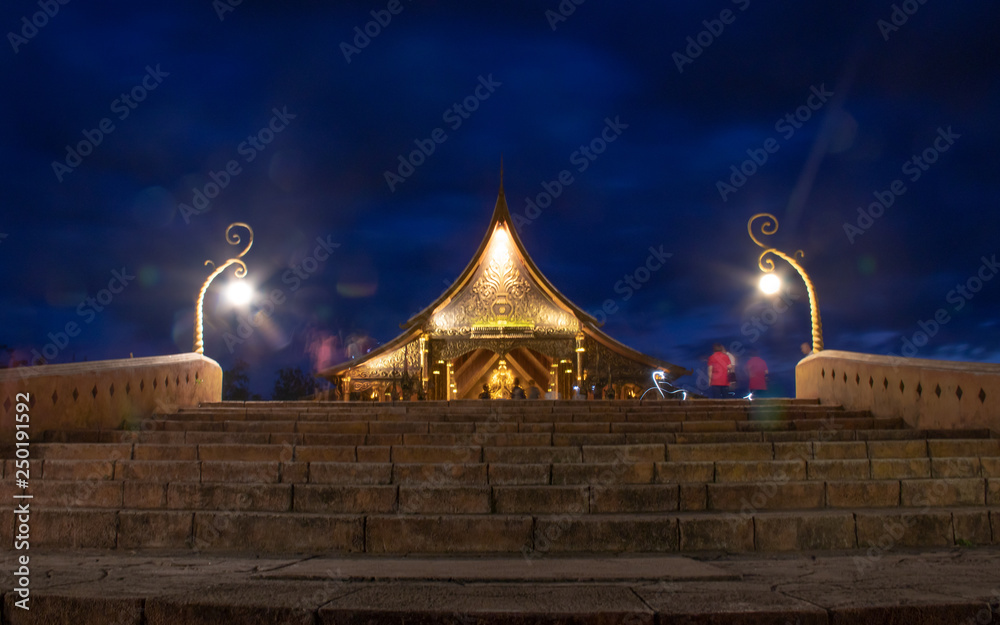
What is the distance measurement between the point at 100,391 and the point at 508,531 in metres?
6.02

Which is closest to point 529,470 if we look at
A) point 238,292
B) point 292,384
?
point 238,292

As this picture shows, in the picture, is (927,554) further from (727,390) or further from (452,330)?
(452,330)

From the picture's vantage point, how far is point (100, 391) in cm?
806

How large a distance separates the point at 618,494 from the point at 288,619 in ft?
10.2

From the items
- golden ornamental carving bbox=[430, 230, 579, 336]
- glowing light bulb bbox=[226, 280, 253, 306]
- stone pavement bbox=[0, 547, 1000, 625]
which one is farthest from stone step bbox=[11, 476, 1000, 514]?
golden ornamental carving bbox=[430, 230, 579, 336]

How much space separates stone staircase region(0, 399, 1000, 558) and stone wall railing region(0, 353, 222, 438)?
1.14ft

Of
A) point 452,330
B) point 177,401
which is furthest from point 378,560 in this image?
point 452,330

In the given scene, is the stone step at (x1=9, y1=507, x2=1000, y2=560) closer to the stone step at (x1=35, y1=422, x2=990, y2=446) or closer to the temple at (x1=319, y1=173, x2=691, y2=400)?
the stone step at (x1=35, y1=422, x2=990, y2=446)

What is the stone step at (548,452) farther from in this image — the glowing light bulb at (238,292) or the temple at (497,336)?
the temple at (497,336)

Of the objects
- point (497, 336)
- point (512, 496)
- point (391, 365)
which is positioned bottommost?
point (512, 496)

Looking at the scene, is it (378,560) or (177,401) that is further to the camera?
(177,401)

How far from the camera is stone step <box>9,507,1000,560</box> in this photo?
4.84 m

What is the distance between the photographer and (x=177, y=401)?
31.8 feet

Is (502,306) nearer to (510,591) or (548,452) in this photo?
(548,452)
